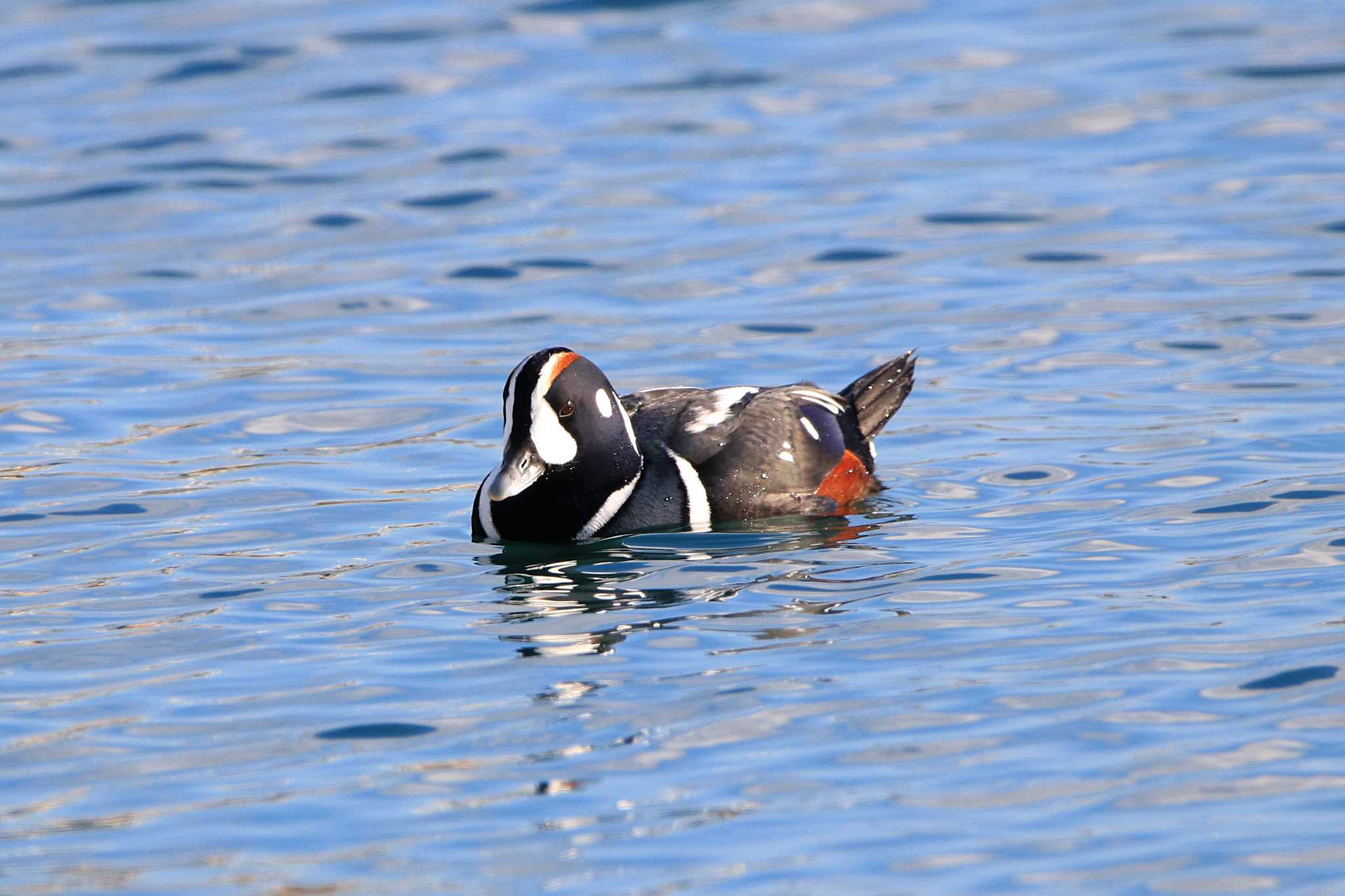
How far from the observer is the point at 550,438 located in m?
9.45

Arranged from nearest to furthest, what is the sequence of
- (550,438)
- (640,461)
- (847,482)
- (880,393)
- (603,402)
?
(550,438) → (603,402) → (640,461) → (847,482) → (880,393)

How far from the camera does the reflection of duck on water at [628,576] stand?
8242mm

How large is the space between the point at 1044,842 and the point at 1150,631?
2.06 meters

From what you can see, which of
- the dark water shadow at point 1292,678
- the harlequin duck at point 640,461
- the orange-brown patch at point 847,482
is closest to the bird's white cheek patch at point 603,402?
the harlequin duck at point 640,461

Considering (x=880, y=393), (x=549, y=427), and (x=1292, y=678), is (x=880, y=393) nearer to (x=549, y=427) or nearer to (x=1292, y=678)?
(x=549, y=427)

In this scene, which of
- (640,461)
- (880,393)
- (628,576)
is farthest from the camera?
(880,393)

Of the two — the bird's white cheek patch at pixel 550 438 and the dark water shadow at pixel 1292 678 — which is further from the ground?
the bird's white cheek patch at pixel 550 438

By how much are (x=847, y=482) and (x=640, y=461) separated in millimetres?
1053

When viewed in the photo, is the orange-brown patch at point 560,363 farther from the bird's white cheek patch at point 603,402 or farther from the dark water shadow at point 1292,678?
the dark water shadow at point 1292,678

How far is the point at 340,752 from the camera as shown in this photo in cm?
699

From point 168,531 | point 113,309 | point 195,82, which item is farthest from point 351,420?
point 195,82

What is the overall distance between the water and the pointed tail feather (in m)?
0.48

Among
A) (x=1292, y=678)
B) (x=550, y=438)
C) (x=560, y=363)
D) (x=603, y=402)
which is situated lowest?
(x=1292, y=678)

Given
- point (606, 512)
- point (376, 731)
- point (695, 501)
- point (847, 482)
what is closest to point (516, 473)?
point (606, 512)
